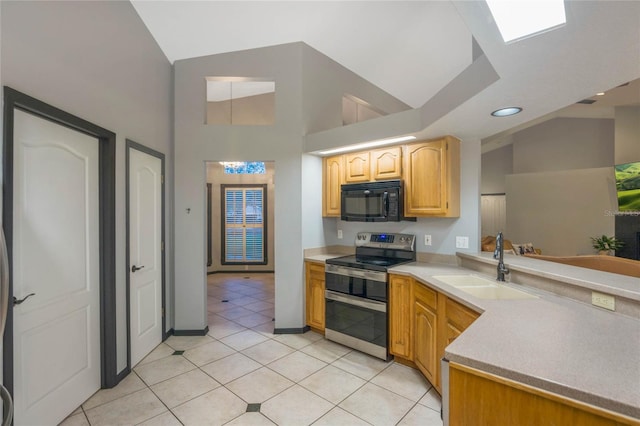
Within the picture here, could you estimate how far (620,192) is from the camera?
5617mm

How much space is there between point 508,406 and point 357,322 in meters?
2.02

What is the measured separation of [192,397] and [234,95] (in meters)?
5.14

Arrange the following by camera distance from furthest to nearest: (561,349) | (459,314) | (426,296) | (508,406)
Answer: (426,296), (459,314), (561,349), (508,406)

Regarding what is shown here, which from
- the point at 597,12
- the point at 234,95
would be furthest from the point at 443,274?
the point at 234,95

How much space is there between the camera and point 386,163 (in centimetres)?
310

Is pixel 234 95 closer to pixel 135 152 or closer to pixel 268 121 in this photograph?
pixel 268 121

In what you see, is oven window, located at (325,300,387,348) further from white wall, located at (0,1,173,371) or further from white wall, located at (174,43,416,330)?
white wall, located at (0,1,173,371)

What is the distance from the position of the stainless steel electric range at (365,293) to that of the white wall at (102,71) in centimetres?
192

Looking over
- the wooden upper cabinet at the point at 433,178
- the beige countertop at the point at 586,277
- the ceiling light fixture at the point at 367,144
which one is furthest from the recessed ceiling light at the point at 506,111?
the beige countertop at the point at 586,277

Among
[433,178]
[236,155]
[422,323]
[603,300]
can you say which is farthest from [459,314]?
[236,155]

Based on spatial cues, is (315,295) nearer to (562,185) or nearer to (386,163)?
(386,163)

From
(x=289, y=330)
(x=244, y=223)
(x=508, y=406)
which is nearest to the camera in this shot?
(x=508, y=406)

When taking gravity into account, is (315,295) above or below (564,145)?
below

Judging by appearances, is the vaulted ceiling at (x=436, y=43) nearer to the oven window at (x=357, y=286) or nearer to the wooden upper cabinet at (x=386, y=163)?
the wooden upper cabinet at (x=386, y=163)
